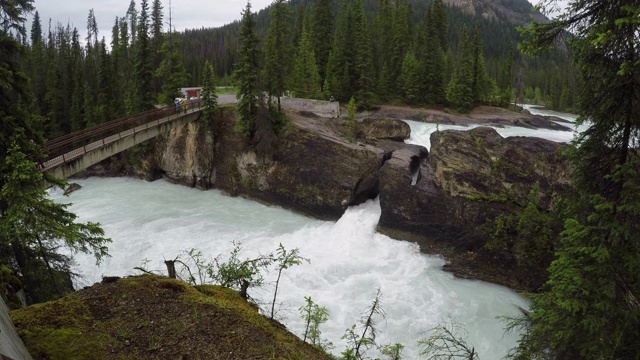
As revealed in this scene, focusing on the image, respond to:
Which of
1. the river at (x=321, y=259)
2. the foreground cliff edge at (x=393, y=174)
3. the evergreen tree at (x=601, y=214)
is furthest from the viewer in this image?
the foreground cliff edge at (x=393, y=174)

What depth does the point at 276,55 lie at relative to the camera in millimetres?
31375

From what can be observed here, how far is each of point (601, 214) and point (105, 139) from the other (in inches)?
898

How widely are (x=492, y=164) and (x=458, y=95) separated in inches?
1095

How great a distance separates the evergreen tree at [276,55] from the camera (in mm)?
30766

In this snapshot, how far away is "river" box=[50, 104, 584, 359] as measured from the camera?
1462 cm

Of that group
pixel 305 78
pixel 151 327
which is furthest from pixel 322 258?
pixel 305 78

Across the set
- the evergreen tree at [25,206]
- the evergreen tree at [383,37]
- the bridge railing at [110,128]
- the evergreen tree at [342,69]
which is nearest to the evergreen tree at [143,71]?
the bridge railing at [110,128]

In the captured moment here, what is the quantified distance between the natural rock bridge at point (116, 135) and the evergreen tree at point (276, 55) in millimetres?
4671

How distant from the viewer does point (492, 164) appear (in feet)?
64.8

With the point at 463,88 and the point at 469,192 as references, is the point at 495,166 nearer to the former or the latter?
the point at 469,192

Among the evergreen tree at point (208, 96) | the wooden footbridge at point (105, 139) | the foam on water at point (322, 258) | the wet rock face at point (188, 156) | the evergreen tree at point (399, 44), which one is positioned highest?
the evergreen tree at point (399, 44)

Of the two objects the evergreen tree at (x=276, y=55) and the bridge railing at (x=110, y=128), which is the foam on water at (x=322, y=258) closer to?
the bridge railing at (x=110, y=128)

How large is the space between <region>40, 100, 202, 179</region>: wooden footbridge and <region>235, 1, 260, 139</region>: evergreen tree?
518 centimetres

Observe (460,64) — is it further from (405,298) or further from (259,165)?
(405,298)
